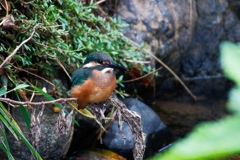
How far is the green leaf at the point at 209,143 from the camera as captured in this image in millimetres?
239

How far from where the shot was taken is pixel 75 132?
3.96 m

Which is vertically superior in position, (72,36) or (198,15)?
(72,36)

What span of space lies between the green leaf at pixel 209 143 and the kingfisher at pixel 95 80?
8.30ft

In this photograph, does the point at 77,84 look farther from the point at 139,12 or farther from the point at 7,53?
the point at 139,12

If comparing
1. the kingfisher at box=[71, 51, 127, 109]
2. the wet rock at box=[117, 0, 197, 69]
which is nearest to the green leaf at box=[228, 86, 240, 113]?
the kingfisher at box=[71, 51, 127, 109]

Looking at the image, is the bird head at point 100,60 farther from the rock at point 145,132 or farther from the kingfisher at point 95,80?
the rock at point 145,132

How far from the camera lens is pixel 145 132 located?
4258 millimetres

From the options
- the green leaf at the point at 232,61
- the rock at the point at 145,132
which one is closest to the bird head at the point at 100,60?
the rock at the point at 145,132

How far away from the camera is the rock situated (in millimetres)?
A: 4055

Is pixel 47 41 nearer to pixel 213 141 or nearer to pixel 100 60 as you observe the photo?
pixel 100 60

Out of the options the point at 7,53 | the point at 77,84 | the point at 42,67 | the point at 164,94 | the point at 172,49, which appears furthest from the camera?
the point at 164,94

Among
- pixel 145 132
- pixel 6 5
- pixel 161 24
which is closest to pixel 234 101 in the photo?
pixel 6 5

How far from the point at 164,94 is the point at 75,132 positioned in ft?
6.78

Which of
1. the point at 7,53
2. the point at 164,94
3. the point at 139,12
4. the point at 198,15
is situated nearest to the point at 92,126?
the point at 7,53
